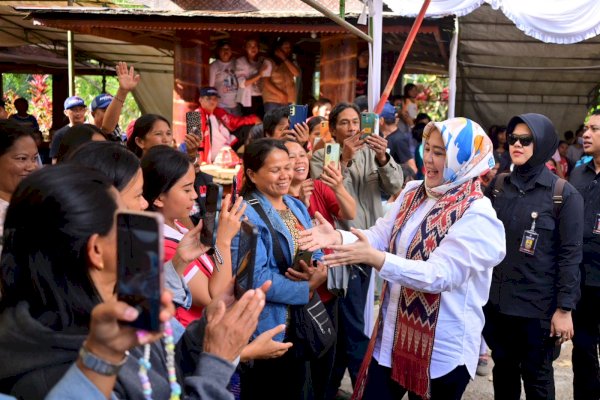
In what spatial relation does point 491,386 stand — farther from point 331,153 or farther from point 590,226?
point 331,153

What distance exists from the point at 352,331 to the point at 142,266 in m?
3.40

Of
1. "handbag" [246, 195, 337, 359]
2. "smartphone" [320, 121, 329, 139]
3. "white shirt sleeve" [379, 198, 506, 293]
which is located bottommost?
"handbag" [246, 195, 337, 359]

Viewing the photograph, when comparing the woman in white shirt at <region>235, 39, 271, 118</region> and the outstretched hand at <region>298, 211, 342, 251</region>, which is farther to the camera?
→ the woman in white shirt at <region>235, 39, 271, 118</region>

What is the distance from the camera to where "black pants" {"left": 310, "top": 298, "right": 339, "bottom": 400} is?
13.2 feet

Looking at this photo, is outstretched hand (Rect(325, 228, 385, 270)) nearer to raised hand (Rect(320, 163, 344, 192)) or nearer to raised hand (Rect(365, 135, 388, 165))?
raised hand (Rect(320, 163, 344, 192))

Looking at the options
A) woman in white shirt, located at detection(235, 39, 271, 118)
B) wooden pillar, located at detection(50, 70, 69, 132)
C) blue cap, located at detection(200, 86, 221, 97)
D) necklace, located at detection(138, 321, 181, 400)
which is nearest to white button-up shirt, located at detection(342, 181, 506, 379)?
necklace, located at detection(138, 321, 181, 400)

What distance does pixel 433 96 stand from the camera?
66.9ft

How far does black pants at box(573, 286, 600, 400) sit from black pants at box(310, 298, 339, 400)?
5.34 feet

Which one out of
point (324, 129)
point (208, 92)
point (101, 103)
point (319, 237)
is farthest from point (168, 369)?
point (208, 92)

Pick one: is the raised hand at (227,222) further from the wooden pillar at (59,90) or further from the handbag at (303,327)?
the wooden pillar at (59,90)

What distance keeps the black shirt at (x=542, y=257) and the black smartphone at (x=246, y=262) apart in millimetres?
2223

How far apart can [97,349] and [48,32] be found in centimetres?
1219

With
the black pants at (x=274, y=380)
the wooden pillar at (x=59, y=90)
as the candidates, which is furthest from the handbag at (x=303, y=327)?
the wooden pillar at (x=59, y=90)

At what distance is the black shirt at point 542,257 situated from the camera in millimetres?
3850
